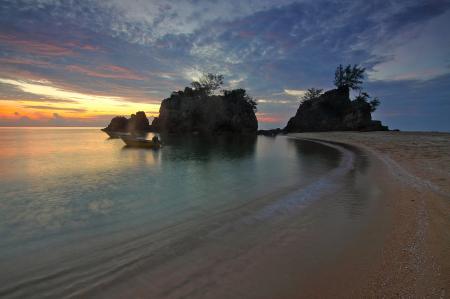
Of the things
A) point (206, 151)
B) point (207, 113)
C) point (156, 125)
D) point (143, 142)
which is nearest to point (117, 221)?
point (206, 151)

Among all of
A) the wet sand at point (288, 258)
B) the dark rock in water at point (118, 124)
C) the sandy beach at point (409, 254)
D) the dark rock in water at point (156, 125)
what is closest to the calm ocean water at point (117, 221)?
the wet sand at point (288, 258)

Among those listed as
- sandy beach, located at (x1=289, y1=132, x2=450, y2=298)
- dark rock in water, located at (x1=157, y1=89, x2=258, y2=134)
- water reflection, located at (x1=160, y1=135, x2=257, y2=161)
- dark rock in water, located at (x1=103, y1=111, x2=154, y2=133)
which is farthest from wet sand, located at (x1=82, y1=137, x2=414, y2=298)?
dark rock in water, located at (x1=103, y1=111, x2=154, y2=133)

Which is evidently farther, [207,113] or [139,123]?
[139,123]

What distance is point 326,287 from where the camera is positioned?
4465 millimetres

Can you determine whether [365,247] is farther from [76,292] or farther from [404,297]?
[76,292]

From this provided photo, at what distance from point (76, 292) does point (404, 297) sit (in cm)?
545

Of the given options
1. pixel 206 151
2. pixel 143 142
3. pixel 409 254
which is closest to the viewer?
pixel 409 254

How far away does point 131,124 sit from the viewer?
135m

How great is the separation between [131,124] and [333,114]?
320 feet

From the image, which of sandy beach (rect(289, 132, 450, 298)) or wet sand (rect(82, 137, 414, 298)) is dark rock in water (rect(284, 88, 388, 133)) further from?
→ wet sand (rect(82, 137, 414, 298))

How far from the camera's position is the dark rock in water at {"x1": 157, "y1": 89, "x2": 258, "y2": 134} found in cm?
11112

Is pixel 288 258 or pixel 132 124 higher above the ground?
pixel 132 124

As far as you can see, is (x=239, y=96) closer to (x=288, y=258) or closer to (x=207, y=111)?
(x=207, y=111)

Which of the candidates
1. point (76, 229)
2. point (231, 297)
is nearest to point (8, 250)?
point (76, 229)
